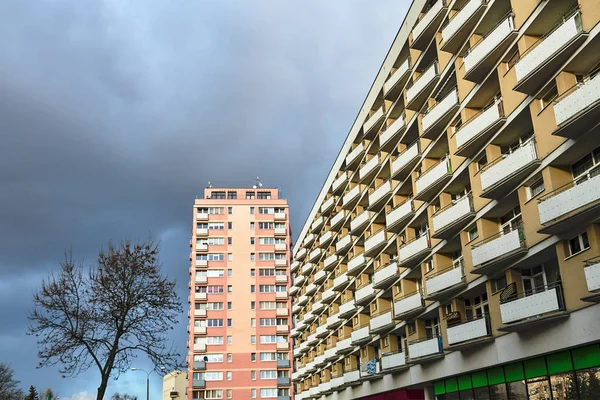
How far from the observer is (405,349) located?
43719mm

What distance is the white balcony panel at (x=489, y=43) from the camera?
29500 mm

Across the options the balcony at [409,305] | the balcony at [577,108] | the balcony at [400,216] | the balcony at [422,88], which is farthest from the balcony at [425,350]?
the balcony at [577,108]

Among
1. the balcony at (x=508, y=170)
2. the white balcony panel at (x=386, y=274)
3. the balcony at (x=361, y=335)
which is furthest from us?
the balcony at (x=361, y=335)

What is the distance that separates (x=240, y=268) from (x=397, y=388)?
211ft

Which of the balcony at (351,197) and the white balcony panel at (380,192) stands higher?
the balcony at (351,197)

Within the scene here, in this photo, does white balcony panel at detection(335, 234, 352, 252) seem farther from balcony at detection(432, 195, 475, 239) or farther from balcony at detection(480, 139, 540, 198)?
balcony at detection(480, 139, 540, 198)

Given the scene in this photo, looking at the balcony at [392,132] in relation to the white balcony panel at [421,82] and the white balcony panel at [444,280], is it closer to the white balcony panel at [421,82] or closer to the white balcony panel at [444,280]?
the white balcony panel at [421,82]

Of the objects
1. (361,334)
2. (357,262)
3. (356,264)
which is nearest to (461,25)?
(357,262)

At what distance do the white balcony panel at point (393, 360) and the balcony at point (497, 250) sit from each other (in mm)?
12859

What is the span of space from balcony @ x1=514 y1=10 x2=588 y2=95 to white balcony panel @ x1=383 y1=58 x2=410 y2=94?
676 inches

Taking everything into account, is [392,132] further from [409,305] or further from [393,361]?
[393,361]

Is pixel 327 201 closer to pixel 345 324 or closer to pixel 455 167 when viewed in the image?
pixel 345 324

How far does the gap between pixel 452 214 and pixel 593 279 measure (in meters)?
12.4

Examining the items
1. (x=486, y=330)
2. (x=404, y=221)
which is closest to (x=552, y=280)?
(x=486, y=330)
